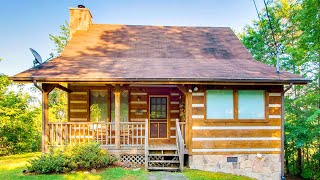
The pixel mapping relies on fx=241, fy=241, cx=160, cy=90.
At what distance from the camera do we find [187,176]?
22.5 ft

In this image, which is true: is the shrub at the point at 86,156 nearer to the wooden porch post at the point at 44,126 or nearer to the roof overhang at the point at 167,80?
the wooden porch post at the point at 44,126

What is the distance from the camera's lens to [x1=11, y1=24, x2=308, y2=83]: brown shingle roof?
771cm

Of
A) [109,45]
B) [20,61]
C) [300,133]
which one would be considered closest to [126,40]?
[109,45]

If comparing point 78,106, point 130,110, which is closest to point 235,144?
point 130,110

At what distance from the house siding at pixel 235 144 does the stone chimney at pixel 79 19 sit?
23.0ft

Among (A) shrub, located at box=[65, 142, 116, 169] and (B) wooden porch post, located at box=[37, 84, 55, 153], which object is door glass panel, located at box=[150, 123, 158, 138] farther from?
(B) wooden porch post, located at box=[37, 84, 55, 153]

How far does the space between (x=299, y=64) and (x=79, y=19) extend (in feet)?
36.7

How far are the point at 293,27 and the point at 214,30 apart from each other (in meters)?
7.09

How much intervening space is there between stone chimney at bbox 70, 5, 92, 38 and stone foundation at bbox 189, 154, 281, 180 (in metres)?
8.20

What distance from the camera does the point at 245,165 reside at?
815cm

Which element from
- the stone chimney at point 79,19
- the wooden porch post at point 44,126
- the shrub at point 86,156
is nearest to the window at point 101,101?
the wooden porch post at point 44,126

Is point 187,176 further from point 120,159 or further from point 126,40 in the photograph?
point 126,40

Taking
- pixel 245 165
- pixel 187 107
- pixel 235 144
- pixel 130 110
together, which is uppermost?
pixel 187 107

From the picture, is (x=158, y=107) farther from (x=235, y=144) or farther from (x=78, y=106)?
(x=235, y=144)
